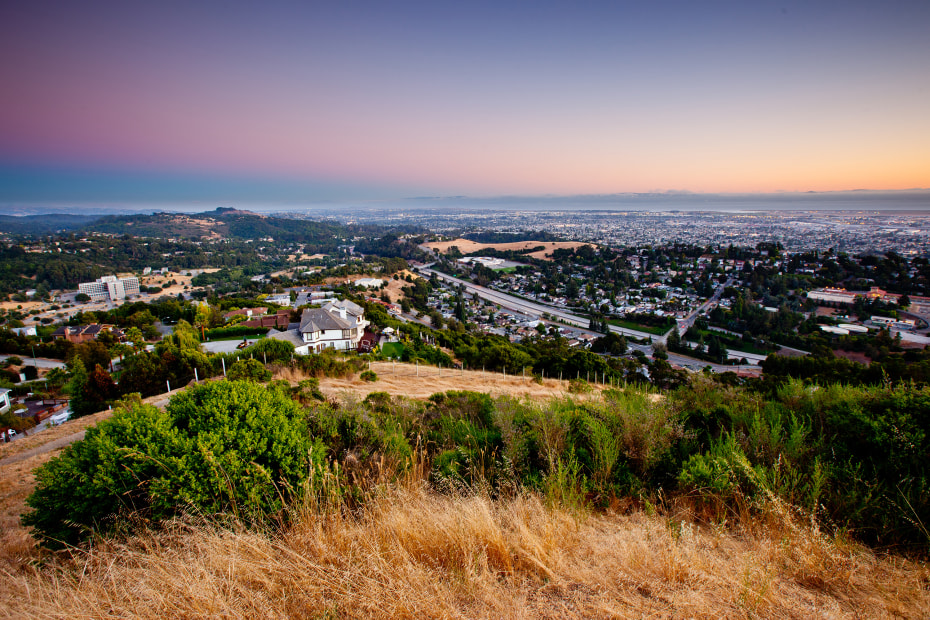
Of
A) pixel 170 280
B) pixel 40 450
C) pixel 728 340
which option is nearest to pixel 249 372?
pixel 40 450

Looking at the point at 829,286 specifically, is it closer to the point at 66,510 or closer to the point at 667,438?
the point at 667,438

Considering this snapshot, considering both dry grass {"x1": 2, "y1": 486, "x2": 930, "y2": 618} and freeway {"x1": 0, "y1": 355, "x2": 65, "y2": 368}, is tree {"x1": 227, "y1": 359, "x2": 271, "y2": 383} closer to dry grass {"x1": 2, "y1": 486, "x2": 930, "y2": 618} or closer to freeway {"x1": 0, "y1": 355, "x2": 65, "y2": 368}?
dry grass {"x1": 2, "y1": 486, "x2": 930, "y2": 618}

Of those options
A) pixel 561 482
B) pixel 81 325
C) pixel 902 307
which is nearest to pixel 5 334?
pixel 81 325

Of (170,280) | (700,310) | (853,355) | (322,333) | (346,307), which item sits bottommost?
(700,310)

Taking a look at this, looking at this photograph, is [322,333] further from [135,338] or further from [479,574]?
Result: [479,574]

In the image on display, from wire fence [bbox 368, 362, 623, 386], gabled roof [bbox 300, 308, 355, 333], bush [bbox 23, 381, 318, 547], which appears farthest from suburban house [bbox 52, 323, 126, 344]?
bush [bbox 23, 381, 318, 547]
